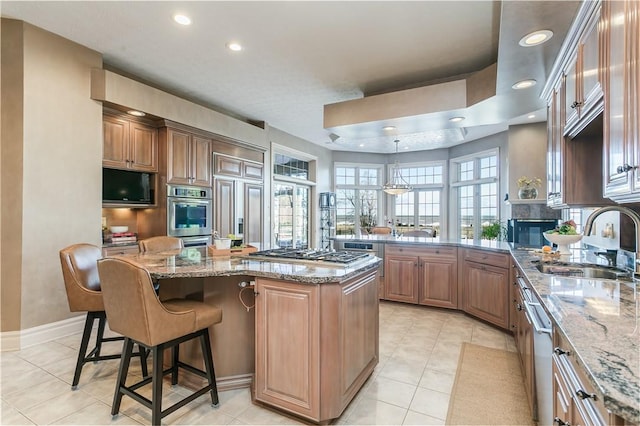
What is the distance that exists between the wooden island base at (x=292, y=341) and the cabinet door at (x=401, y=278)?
86.0 inches

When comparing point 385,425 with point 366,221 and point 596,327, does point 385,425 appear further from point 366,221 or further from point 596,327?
point 366,221

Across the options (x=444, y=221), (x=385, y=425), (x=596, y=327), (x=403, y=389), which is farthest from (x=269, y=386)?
(x=444, y=221)

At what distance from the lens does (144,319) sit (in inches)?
66.4

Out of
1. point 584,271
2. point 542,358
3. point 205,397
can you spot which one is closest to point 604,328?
point 542,358

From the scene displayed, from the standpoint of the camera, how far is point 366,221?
8719mm

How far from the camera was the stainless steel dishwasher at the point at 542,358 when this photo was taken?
53.9 inches

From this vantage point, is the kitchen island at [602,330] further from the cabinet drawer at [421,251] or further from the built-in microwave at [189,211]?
the built-in microwave at [189,211]

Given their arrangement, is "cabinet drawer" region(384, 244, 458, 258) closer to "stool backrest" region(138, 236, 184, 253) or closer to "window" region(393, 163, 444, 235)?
A: "stool backrest" region(138, 236, 184, 253)

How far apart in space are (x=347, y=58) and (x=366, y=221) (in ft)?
18.5

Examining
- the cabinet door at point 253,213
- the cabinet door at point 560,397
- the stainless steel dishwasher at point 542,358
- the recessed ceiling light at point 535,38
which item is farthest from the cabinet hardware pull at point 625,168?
the cabinet door at point 253,213

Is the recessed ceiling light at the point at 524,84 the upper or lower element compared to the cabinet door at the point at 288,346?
upper

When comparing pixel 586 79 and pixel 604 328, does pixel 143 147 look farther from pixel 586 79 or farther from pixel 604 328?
pixel 604 328

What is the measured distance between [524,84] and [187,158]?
4.05 metres

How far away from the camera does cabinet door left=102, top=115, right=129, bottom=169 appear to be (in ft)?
11.9
